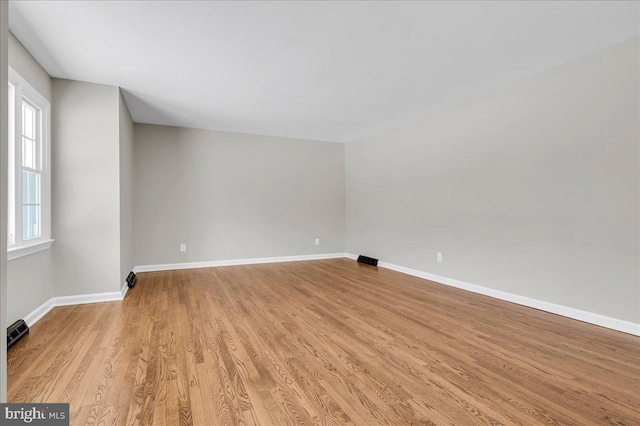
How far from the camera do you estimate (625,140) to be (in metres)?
2.60

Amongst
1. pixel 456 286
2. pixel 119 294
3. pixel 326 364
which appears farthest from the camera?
pixel 456 286

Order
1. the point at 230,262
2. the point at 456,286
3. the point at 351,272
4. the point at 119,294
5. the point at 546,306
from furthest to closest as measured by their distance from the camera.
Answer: the point at 230,262
the point at 351,272
the point at 456,286
the point at 119,294
the point at 546,306

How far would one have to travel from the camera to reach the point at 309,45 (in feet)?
8.77

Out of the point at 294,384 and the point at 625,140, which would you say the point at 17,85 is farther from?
the point at 625,140

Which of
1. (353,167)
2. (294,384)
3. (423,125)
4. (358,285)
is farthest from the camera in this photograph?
(353,167)

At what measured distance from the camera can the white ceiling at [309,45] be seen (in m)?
2.21

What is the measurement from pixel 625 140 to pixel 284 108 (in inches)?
144

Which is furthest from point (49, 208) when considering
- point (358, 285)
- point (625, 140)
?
point (625, 140)

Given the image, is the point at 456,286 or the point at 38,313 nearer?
the point at 38,313

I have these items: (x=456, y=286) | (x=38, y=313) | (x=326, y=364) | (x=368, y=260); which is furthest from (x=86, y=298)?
(x=456, y=286)

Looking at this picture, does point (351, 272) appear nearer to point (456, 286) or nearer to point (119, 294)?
point (456, 286)

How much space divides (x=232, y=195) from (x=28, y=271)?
323cm

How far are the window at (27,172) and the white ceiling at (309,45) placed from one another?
429 millimetres

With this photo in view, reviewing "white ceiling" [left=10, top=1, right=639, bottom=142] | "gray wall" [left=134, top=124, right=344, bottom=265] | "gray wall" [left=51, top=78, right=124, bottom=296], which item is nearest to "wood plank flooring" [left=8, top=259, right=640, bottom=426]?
"gray wall" [left=51, top=78, right=124, bottom=296]
